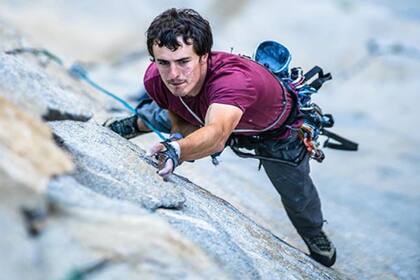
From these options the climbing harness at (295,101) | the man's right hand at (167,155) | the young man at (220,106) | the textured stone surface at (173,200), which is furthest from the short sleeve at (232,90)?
the climbing harness at (295,101)

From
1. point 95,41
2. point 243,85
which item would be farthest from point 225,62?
point 95,41

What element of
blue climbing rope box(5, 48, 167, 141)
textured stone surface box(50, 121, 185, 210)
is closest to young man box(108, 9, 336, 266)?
textured stone surface box(50, 121, 185, 210)

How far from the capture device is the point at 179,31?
4.44 m

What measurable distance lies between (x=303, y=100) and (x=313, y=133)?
14.9 inches

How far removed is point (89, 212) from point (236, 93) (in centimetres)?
186

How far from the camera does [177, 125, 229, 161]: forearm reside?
13.2 feet

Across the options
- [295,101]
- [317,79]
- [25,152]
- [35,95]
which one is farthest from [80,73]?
[25,152]

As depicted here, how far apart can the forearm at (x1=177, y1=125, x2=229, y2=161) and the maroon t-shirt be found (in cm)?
28

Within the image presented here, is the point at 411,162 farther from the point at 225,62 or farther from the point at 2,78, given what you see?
the point at 2,78

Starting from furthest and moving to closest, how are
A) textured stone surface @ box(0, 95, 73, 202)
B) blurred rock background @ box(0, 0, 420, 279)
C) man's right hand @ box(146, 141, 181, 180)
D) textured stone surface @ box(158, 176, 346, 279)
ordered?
man's right hand @ box(146, 141, 181, 180)
textured stone surface @ box(158, 176, 346, 279)
blurred rock background @ box(0, 0, 420, 279)
textured stone surface @ box(0, 95, 73, 202)

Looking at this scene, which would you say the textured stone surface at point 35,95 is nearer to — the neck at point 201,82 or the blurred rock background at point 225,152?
the blurred rock background at point 225,152

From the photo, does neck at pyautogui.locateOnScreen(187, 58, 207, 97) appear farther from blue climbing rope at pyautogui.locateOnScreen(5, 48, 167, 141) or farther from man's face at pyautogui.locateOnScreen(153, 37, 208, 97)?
blue climbing rope at pyautogui.locateOnScreen(5, 48, 167, 141)

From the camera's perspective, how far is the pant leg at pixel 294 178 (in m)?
5.62

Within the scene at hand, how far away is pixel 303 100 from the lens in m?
5.70
